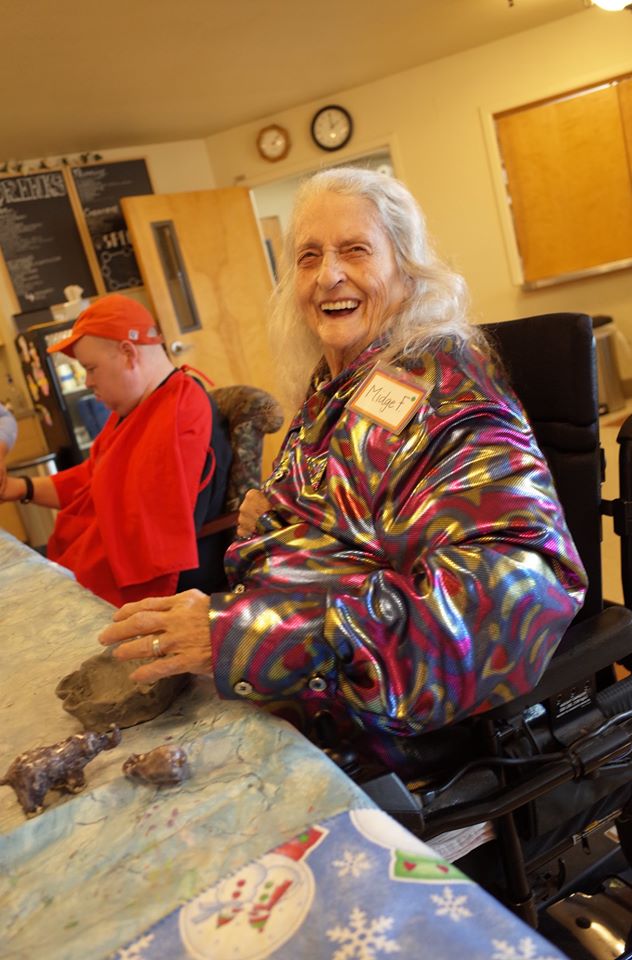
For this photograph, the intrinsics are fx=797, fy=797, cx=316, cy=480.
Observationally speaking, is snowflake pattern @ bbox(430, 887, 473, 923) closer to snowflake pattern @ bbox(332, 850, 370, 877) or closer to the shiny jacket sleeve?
snowflake pattern @ bbox(332, 850, 370, 877)

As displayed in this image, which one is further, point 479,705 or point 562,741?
point 562,741

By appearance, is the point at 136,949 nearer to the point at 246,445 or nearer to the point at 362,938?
the point at 362,938

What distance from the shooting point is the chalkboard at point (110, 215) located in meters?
5.30

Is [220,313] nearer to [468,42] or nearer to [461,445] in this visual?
[468,42]

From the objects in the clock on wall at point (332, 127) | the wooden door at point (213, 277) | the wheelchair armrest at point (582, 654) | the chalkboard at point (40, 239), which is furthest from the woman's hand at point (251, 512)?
the clock on wall at point (332, 127)

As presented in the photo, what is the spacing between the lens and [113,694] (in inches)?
36.9

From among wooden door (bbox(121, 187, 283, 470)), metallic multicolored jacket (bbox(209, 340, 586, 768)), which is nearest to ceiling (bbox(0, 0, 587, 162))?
wooden door (bbox(121, 187, 283, 470))

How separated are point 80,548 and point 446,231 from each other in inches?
174

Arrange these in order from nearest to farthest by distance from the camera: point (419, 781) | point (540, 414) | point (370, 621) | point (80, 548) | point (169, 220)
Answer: point (370, 621) → point (419, 781) → point (540, 414) → point (80, 548) → point (169, 220)

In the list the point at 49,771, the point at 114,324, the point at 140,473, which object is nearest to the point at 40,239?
the point at 114,324

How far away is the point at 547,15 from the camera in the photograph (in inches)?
193

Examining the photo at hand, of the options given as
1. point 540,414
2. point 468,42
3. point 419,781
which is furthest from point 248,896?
point 468,42

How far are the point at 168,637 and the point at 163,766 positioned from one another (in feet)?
0.64

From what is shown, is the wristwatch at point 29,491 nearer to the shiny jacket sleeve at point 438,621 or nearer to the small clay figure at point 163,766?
the shiny jacket sleeve at point 438,621
